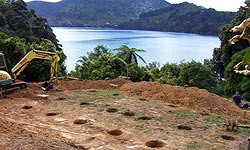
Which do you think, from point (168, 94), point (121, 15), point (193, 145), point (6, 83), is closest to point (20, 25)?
point (6, 83)

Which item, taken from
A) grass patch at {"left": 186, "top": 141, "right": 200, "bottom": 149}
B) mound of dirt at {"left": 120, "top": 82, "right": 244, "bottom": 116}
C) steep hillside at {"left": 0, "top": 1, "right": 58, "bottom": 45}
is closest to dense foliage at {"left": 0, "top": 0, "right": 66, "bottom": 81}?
steep hillside at {"left": 0, "top": 1, "right": 58, "bottom": 45}

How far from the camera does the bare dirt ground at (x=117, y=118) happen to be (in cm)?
901

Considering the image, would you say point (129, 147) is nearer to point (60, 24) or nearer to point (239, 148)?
point (239, 148)

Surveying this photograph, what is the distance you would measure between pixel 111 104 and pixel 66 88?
391 centimetres

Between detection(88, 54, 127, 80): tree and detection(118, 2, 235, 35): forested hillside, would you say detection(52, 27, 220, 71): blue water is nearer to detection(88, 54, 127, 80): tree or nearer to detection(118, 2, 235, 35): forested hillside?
detection(118, 2, 235, 35): forested hillside

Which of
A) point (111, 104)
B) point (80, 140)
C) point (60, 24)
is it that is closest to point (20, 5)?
point (111, 104)

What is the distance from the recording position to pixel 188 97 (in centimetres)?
1457

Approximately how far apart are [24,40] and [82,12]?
5376 inches

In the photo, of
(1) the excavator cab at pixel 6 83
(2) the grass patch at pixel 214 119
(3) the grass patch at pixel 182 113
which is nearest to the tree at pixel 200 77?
(3) the grass patch at pixel 182 113

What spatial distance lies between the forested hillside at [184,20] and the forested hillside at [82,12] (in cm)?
1004

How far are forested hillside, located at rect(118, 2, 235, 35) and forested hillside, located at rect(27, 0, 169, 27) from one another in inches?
395

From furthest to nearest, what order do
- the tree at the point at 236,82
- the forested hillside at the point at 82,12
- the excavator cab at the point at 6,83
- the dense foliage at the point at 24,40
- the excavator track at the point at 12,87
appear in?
1. the forested hillside at the point at 82,12
2. the dense foliage at the point at 24,40
3. the tree at the point at 236,82
4. the excavator track at the point at 12,87
5. the excavator cab at the point at 6,83

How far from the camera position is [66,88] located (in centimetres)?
1677

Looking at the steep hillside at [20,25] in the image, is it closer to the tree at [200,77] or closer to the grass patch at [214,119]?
the tree at [200,77]
